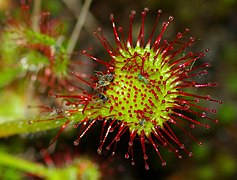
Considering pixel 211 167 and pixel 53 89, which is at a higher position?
pixel 53 89

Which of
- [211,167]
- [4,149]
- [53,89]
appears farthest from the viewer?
[211,167]

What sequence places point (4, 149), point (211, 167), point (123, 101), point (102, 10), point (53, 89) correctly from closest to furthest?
point (123, 101), point (53, 89), point (4, 149), point (211, 167), point (102, 10)

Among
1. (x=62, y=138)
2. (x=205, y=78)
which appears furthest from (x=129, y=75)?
(x=205, y=78)

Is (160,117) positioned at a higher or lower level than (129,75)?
lower

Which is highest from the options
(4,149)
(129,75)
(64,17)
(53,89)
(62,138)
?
(64,17)

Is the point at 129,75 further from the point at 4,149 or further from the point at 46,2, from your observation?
the point at 46,2

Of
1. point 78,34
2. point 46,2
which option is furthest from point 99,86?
point 46,2

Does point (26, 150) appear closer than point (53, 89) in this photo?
No

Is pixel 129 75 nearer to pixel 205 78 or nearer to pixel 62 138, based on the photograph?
pixel 62 138

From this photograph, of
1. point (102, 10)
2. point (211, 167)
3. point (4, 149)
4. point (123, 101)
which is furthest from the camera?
point (102, 10)
